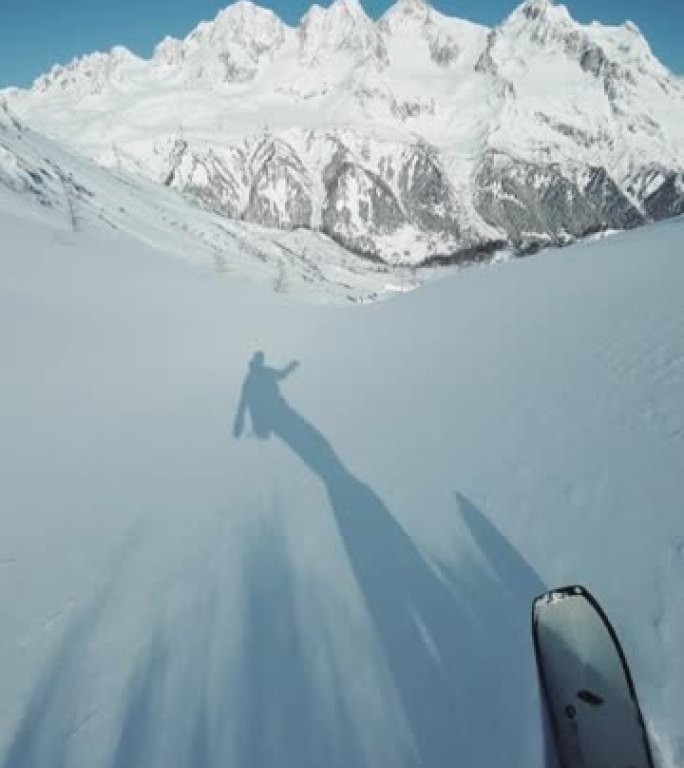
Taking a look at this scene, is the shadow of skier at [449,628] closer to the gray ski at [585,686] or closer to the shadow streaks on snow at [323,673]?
the shadow streaks on snow at [323,673]

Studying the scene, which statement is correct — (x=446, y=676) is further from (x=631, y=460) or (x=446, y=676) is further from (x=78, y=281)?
(x=78, y=281)

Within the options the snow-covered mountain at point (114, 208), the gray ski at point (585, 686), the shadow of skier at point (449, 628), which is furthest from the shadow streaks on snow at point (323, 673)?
the snow-covered mountain at point (114, 208)

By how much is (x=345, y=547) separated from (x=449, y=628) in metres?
2.44

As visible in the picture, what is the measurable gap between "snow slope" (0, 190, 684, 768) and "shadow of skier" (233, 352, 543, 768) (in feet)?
0.08

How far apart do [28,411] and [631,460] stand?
13.7 meters

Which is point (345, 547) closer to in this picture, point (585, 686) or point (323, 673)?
point (323, 673)

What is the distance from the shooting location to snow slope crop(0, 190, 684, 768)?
204 inches

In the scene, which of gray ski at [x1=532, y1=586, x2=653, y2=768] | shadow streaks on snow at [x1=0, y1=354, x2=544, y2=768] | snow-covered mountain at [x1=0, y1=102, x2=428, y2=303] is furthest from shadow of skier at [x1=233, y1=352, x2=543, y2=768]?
snow-covered mountain at [x1=0, y1=102, x2=428, y2=303]

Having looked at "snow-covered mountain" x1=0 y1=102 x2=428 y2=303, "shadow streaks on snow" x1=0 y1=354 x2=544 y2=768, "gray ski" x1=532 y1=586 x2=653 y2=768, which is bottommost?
"shadow streaks on snow" x1=0 y1=354 x2=544 y2=768

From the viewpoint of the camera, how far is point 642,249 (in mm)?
23469

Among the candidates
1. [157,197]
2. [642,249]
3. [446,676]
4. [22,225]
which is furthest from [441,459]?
[157,197]

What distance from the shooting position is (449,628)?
582 cm

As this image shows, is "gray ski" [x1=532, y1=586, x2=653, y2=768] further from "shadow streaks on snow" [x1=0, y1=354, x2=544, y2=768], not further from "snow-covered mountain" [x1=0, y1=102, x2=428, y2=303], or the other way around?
"snow-covered mountain" [x1=0, y1=102, x2=428, y2=303]

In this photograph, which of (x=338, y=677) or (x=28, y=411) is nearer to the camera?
(x=338, y=677)
